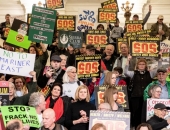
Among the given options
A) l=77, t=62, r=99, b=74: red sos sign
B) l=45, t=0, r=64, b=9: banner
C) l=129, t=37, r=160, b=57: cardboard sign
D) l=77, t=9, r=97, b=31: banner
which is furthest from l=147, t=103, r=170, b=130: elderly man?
l=45, t=0, r=64, b=9: banner

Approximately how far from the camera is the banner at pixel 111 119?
6.00 meters

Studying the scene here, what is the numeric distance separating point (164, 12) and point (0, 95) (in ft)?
39.3

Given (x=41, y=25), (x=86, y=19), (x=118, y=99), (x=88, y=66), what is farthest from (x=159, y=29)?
(x=118, y=99)

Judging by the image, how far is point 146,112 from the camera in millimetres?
7195

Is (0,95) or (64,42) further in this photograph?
(64,42)

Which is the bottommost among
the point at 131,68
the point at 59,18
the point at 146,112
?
the point at 146,112

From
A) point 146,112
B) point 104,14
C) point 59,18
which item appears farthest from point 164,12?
point 146,112

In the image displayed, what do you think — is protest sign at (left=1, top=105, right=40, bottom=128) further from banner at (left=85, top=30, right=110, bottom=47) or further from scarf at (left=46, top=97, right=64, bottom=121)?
banner at (left=85, top=30, right=110, bottom=47)

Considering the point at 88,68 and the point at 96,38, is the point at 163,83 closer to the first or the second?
the point at 88,68

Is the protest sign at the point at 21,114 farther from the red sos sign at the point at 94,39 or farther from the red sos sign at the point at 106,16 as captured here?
the red sos sign at the point at 106,16

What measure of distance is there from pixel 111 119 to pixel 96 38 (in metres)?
4.49

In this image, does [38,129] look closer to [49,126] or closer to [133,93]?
[49,126]

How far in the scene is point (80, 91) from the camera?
6.57 meters

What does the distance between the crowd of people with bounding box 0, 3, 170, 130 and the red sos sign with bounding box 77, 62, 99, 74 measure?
0.46 feet
